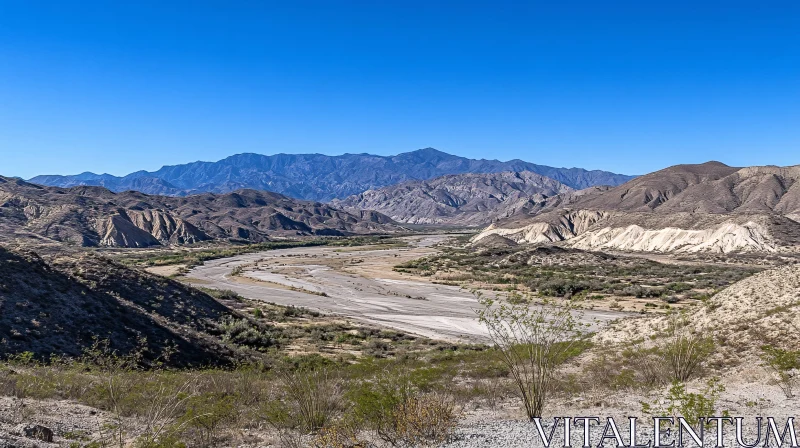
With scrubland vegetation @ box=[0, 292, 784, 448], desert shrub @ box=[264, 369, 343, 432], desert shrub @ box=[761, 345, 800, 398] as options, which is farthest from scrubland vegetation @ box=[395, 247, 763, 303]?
desert shrub @ box=[264, 369, 343, 432]

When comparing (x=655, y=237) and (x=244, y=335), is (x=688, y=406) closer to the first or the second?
(x=244, y=335)

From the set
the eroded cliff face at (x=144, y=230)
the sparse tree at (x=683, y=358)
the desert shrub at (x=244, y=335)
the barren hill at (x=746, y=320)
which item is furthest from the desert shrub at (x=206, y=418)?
the eroded cliff face at (x=144, y=230)

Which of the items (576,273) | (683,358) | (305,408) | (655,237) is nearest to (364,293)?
(576,273)

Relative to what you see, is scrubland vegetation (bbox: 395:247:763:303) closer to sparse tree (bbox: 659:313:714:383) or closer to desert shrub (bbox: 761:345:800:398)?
sparse tree (bbox: 659:313:714:383)

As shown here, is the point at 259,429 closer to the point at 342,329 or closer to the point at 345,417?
the point at 345,417

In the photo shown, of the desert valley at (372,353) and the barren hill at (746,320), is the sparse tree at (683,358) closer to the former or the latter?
the desert valley at (372,353)

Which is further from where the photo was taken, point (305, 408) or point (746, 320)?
point (746, 320)
